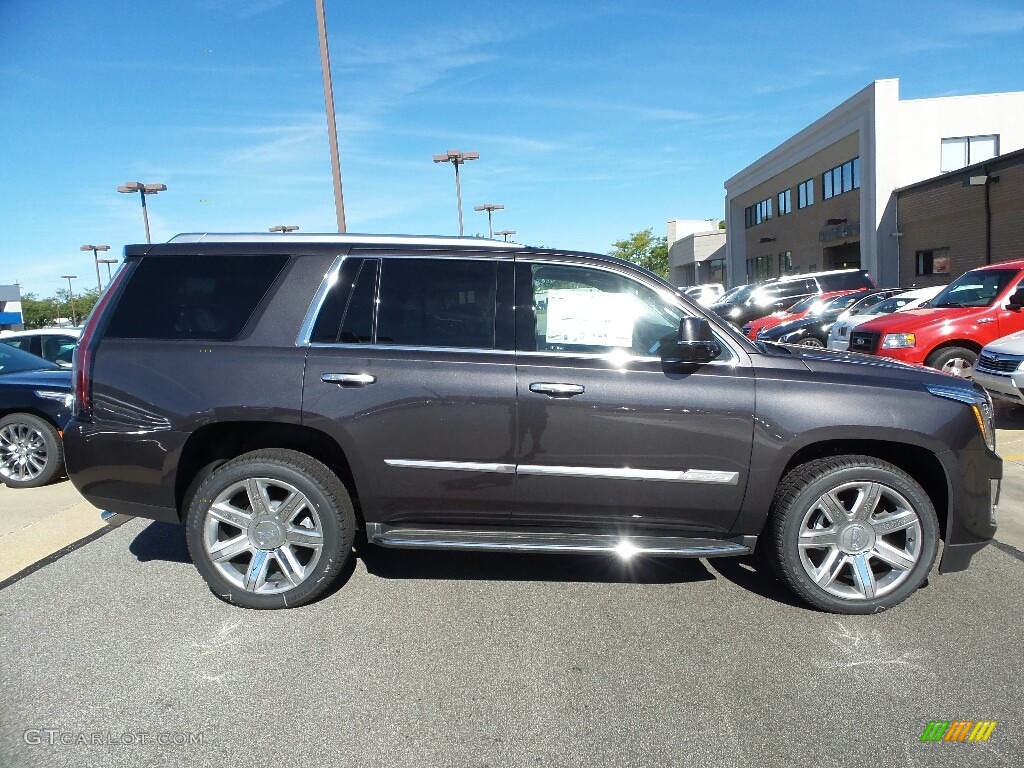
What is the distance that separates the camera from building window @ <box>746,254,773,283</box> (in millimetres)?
47719

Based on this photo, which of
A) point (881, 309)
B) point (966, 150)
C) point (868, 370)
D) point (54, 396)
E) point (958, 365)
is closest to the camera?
point (868, 370)

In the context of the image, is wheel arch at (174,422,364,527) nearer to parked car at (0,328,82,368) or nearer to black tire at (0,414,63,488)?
black tire at (0,414,63,488)

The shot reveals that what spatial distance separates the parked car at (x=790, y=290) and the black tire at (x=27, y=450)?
18.9 meters

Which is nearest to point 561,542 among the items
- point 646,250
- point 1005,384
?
point 1005,384

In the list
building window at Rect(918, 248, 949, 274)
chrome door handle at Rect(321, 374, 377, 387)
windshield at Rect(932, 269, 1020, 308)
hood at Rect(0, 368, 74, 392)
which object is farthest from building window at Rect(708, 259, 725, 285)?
chrome door handle at Rect(321, 374, 377, 387)

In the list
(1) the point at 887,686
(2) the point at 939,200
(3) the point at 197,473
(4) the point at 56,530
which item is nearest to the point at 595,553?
(1) the point at 887,686

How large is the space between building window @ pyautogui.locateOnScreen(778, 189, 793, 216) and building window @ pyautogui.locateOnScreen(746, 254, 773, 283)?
3.32 m

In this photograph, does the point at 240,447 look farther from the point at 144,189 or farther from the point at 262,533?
the point at 144,189

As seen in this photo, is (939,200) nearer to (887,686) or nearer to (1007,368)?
(1007,368)

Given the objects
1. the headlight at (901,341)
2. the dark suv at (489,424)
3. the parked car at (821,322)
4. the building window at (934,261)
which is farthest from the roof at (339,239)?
the building window at (934,261)

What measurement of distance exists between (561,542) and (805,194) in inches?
1651

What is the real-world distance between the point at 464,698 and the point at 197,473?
6.61 ft

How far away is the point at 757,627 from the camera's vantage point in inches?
145

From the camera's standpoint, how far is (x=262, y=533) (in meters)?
3.93
